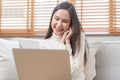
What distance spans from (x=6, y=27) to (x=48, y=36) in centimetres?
71

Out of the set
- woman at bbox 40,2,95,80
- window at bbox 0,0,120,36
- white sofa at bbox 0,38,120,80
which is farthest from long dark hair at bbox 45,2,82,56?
window at bbox 0,0,120,36

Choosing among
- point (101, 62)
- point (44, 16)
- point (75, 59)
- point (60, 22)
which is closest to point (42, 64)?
point (75, 59)

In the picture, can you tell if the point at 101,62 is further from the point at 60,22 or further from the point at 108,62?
the point at 60,22

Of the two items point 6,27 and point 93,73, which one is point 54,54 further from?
point 6,27

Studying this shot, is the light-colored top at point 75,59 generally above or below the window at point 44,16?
below

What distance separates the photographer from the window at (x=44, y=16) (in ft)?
6.64

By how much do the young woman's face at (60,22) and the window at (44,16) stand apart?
48 cm

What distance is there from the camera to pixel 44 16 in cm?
218

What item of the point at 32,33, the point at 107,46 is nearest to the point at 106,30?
the point at 107,46

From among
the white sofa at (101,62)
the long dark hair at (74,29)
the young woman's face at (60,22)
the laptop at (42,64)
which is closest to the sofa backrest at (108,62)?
the white sofa at (101,62)

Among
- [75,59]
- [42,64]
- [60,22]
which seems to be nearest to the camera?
[42,64]

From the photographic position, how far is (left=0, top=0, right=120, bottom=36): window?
2.02 m

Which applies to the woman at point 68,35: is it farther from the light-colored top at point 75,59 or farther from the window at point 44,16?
the window at point 44,16

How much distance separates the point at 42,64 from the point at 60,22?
0.58 metres
